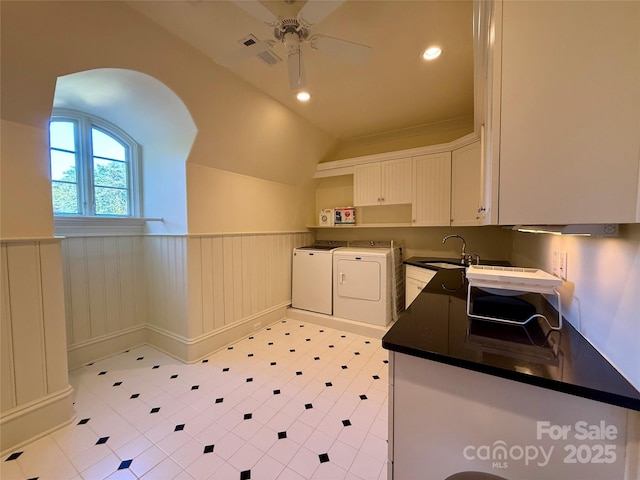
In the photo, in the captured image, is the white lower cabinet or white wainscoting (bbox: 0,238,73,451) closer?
the white lower cabinet

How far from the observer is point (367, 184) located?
3582 millimetres

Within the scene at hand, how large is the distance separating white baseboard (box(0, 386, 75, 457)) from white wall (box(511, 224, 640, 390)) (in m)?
2.95

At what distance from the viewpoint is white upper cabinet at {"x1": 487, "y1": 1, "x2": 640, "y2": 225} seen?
2.24 ft

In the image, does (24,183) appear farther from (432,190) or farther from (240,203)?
(432,190)

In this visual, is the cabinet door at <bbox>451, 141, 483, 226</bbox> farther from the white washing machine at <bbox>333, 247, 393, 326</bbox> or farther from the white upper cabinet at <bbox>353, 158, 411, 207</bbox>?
the white washing machine at <bbox>333, 247, 393, 326</bbox>

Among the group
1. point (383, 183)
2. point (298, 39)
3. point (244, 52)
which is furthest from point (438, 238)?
point (244, 52)

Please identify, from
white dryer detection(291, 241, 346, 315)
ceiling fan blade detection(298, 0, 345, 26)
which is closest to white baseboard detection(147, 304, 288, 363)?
white dryer detection(291, 241, 346, 315)

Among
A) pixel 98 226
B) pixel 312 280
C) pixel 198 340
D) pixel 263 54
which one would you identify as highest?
pixel 263 54

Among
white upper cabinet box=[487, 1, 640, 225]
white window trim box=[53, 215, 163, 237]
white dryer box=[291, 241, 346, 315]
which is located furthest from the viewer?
white dryer box=[291, 241, 346, 315]

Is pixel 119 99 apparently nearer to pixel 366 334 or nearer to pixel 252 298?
pixel 252 298

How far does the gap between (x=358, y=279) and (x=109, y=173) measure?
10.1ft

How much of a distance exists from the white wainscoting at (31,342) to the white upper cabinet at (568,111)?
2638 mm

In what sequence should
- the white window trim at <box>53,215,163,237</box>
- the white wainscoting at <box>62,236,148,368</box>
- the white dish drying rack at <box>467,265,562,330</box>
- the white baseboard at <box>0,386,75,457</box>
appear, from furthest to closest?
the white wainscoting at <box>62,236,148,368</box>, the white window trim at <box>53,215,163,237</box>, the white baseboard at <box>0,386,75,457</box>, the white dish drying rack at <box>467,265,562,330</box>

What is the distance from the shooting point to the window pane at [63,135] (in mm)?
2363
